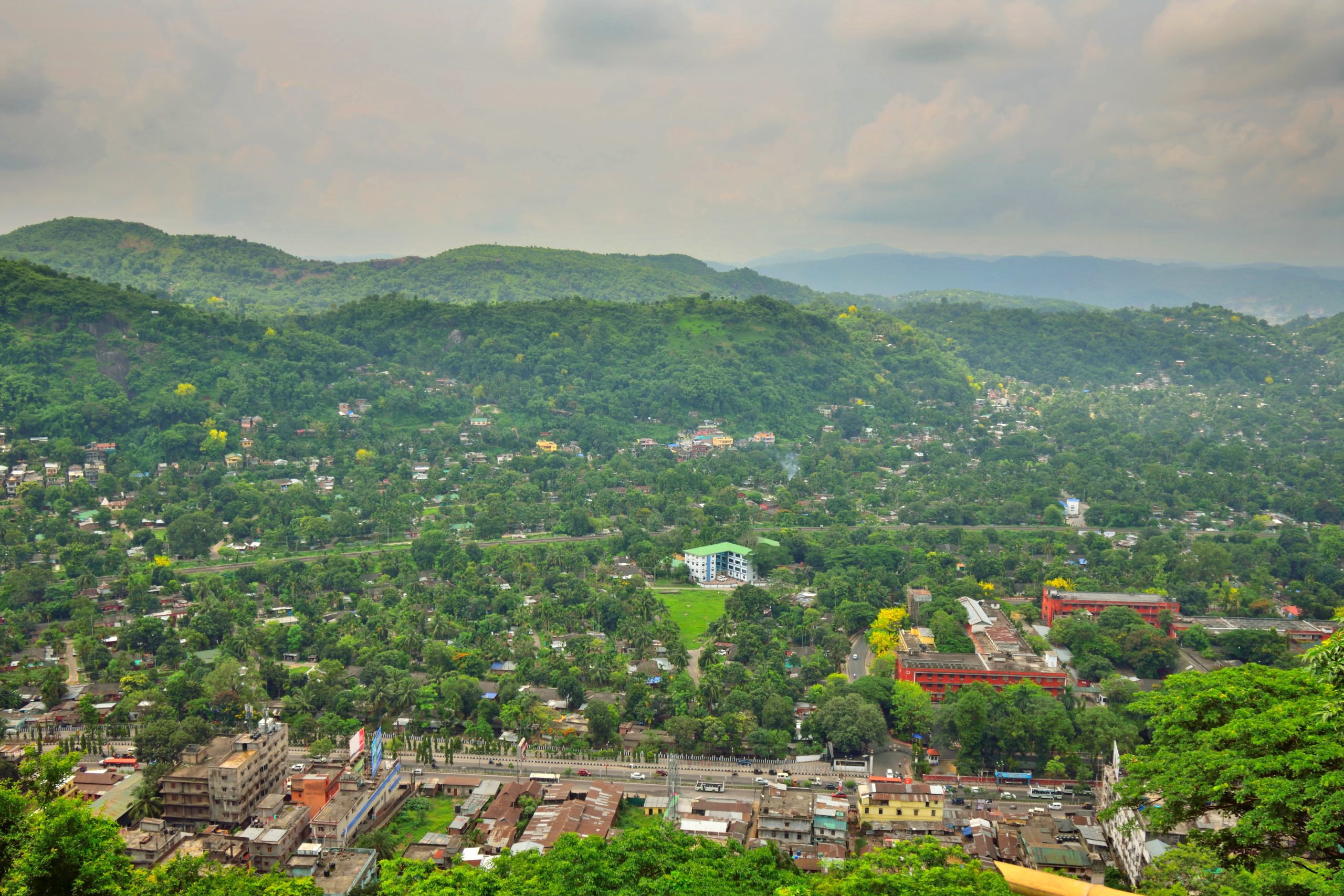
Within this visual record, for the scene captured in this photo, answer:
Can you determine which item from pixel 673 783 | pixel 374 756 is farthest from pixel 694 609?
pixel 374 756

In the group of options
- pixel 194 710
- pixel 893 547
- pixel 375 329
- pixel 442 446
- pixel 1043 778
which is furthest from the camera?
Answer: pixel 375 329

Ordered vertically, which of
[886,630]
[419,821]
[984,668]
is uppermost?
[886,630]

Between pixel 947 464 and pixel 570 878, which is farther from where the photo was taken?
pixel 947 464

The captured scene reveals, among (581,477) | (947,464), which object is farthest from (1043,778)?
(947,464)

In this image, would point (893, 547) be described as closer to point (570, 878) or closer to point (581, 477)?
point (581, 477)

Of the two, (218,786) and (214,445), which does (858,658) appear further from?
(214,445)

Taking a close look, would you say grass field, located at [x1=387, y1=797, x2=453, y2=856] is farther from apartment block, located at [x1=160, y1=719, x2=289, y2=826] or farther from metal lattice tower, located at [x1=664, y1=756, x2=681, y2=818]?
metal lattice tower, located at [x1=664, y1=756, x2=681, y2=818]
